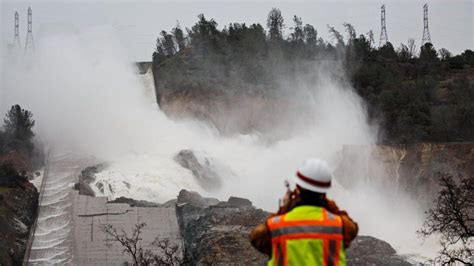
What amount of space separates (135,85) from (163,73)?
281 centimetres

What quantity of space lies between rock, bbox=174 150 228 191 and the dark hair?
4636 cm

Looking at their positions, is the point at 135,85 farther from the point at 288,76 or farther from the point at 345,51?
the point at 345,51

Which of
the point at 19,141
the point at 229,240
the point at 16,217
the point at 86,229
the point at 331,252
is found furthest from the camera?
the point at 19,141

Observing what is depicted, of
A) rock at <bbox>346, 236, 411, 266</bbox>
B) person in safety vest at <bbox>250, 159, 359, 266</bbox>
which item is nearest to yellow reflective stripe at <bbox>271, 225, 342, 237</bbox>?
person in safety vest at <bbox>250, 159, 359, 266</bbox>

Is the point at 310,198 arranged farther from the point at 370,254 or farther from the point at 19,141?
the point at 19,141

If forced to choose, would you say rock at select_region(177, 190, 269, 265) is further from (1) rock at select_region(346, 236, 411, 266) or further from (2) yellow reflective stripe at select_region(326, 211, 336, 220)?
(2) yellow reflective stripe at select_region(326, 211, 336, 220)

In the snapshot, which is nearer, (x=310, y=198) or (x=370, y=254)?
(x=310, y=198)

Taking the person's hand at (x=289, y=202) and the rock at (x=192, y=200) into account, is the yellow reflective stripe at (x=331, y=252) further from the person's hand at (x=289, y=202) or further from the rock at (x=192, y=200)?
the rock at (x=192, y=200)

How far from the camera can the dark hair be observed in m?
5.56

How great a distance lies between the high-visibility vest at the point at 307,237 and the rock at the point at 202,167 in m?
46.4

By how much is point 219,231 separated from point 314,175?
92.9ft

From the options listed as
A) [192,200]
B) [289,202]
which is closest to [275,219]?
[289,202]

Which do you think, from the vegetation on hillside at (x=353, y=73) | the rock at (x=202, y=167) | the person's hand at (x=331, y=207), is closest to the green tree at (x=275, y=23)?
the vegetation on hillside at (x=353, y=73)

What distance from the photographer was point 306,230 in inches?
211
